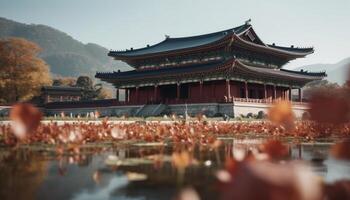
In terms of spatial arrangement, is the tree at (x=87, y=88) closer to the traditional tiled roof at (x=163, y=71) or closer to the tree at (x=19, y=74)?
the tree at (x=19, y=74)

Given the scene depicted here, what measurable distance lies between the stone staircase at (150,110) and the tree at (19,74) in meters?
15.0

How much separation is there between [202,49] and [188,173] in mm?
27483

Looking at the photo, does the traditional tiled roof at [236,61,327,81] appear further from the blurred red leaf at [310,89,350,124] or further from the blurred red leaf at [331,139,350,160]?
the blurred red leaf at [310,89,350,124]

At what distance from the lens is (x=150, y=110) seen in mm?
31375

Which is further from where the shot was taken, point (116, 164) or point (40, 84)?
point (40, 84)

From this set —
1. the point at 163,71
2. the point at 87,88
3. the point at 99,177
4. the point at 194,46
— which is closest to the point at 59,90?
the point at 87,88

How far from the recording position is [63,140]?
5715 millimetres

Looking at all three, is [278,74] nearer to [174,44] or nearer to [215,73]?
[215,73]

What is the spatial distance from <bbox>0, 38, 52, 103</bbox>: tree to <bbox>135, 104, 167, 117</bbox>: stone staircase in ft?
49.4

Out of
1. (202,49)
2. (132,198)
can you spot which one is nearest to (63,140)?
(132,198)

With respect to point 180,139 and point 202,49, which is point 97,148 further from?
point 202,49

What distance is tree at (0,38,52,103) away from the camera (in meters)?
40.2

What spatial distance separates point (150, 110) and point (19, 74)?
17.5 meters

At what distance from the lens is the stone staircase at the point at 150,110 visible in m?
30.2
